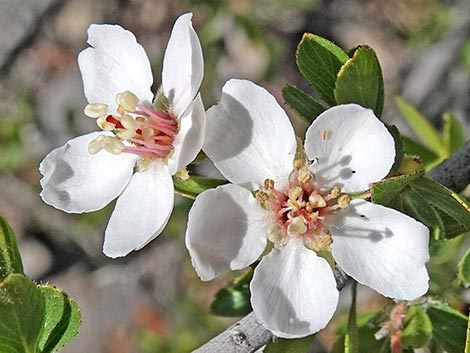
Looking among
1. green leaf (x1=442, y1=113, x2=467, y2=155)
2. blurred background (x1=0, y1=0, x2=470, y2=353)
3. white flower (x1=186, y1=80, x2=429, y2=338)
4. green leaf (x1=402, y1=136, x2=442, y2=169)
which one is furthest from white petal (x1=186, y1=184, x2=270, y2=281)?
blurred background (x1=0, y1=0, x2=470, y2=353)

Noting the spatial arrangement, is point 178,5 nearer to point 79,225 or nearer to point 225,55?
point 225,55

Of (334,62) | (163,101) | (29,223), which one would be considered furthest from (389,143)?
(29,223)

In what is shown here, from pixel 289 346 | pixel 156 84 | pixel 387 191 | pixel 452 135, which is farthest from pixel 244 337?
pixel 156 84

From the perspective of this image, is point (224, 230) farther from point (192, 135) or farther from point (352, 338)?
point (352, 338)

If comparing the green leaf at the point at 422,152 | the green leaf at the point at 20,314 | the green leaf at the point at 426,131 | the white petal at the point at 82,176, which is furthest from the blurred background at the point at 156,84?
the green leaf at the point at 20,314

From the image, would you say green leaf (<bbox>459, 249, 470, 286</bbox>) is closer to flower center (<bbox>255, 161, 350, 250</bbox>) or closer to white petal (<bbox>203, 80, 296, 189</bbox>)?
flower center (<bbox>255, 161, 350, 250</bbox>)

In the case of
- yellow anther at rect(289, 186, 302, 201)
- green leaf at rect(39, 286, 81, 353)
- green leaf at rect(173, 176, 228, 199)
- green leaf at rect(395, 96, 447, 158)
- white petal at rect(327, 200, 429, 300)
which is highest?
white petal at rect(327, 200, 429, 300)
